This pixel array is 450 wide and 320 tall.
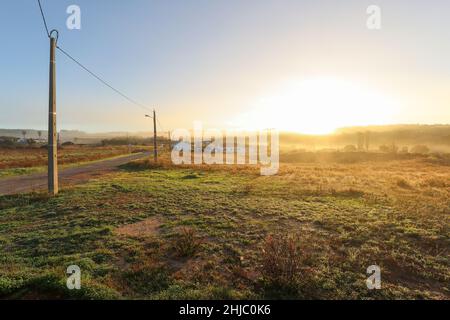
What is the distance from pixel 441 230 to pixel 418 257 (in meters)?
2.73

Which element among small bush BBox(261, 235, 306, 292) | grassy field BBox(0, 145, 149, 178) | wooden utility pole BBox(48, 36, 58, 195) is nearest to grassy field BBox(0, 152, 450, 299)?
small bush BBox(261, 235, 306, 292)

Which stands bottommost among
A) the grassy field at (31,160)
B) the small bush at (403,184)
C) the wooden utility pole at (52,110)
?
the small bush at (403,184)

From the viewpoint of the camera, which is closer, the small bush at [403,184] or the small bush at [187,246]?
the small bush at [187,246]

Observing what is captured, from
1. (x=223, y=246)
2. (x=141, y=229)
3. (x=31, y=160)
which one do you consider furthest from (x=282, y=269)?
(x=31, y=160)

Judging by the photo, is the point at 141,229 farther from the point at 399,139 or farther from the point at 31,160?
the point at 399,139

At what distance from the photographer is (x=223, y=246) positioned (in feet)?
22.6

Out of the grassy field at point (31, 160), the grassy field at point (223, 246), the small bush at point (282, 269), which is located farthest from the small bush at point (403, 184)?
the grassy field at point (31, 160)

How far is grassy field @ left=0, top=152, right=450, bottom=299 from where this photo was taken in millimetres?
4738

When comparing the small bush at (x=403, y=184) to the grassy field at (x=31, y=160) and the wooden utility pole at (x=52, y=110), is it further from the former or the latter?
the grassy field at (x=31, y=160)

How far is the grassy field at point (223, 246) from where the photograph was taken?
4738 mm

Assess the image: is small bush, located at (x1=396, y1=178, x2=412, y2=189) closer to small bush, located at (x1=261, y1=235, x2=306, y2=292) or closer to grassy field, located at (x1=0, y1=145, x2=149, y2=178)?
small bush, located at (x1=261, y1=235, x2=306, y2=292)
